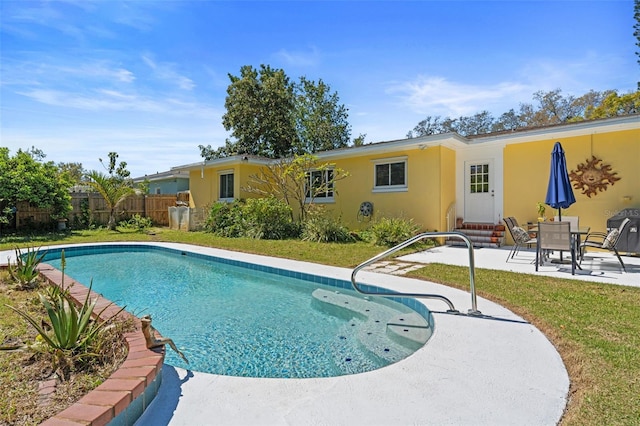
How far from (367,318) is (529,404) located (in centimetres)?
281

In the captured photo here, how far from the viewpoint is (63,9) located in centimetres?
788

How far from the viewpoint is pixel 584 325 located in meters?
4.04

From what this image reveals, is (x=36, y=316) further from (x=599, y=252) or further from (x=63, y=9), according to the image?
(x=599, y=252)

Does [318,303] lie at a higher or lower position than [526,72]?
lower

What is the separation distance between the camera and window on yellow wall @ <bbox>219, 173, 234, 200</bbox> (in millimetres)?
18141

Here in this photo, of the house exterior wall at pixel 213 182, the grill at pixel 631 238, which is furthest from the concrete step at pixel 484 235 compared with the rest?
the house exterior wall at pixel 213 182

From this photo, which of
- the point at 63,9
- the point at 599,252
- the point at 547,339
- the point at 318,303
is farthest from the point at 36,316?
the point at 599,252

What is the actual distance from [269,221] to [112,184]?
8.89m

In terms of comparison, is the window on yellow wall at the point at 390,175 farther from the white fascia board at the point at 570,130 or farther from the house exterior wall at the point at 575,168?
the house exterior wall at the point at 575,168

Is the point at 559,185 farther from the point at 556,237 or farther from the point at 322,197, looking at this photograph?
the point at 322,197

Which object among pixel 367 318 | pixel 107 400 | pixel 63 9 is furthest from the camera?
pixel 63 9

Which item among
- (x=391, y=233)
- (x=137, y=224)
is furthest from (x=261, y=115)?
(x=391, y=233)

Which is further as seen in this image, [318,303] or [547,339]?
[318,303]

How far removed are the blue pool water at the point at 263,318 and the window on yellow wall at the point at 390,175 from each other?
7216 millimetres
